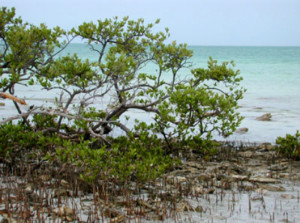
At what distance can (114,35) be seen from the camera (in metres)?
7.55

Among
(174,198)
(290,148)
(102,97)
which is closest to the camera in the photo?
(174,198)

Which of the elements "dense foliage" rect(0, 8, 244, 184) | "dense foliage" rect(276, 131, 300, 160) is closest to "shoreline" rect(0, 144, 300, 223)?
"dense foliage" rect(0, 8, 244, 184)

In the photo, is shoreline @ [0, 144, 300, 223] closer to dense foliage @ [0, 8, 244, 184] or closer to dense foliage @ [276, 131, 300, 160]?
dense foliage @ [0, 8, 244, 184]

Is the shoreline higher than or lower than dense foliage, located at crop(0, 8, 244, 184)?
lower

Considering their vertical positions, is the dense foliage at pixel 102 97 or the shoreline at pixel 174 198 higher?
the dense foliage at pixel 102 97

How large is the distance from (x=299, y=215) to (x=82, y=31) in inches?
179

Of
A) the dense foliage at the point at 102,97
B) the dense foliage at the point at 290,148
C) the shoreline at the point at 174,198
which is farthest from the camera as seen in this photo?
the dense foliage at the point at 290,148

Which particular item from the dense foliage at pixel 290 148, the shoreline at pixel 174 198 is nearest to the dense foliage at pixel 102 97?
the shoreline at pixel 174 198

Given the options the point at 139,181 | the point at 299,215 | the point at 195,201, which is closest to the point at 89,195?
the point at 139,181

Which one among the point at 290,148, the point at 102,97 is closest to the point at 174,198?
the point at 102,97

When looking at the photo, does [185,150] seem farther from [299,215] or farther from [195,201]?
[299,215]

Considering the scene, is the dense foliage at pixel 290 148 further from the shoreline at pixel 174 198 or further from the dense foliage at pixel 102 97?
the dense foliage at pixel 102 97

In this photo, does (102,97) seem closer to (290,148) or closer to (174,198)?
(174,198)

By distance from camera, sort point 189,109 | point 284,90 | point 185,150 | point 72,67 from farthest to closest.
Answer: point 284,90, point 185,150, point 189,109, point 72,67
